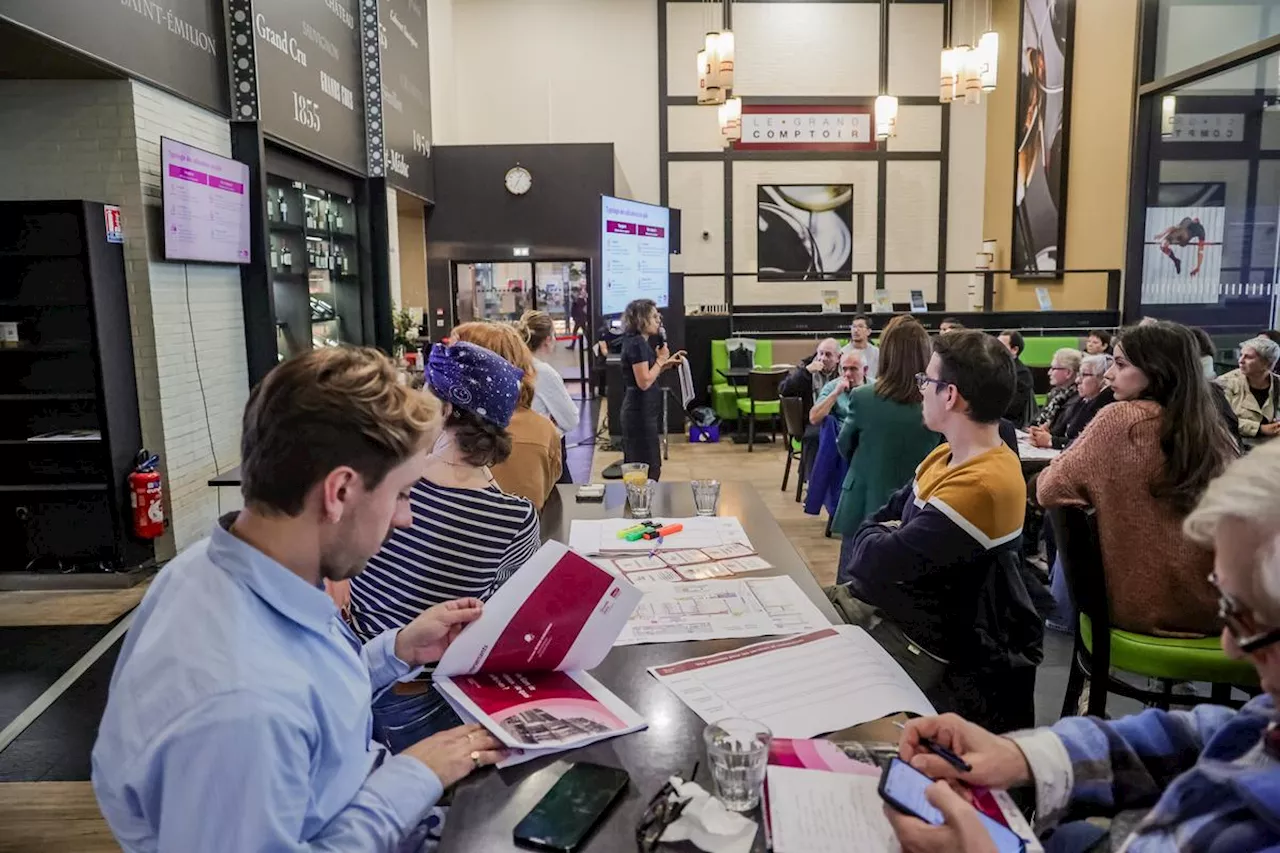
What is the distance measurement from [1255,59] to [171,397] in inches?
310

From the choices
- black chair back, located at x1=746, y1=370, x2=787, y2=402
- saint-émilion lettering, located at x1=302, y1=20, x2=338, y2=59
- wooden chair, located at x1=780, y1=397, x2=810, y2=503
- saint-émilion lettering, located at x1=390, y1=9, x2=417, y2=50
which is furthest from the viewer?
saint-émilion lettering, located at x1=390, y1=9, x2=417, y2=50

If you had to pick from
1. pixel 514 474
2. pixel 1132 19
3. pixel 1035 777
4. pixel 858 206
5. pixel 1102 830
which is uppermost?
pixel 1132 19

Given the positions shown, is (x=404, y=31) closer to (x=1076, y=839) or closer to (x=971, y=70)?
(x=971, y=70)

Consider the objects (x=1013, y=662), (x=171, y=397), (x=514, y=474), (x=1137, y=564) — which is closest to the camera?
(x=1013, y=662)

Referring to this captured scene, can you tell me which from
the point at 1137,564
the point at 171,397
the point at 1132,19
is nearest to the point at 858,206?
the point at 1132,19

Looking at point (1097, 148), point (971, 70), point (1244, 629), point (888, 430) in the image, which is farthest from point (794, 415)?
point (1097, 148)

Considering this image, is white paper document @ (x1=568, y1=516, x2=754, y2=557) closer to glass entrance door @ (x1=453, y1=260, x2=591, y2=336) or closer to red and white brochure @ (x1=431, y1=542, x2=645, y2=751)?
red and white brochure @ (x1=431, y1=542, x2=645, y2=751)

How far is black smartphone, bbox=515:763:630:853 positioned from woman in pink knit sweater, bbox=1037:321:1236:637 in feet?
5.82

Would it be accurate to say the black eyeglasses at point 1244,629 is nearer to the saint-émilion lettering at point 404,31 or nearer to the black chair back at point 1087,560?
the black chair back at point 1087,560

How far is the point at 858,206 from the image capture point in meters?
12.3

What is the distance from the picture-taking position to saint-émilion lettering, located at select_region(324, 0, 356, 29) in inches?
276

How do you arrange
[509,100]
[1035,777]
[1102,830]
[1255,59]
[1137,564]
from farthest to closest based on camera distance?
[509,100], [1255,59], [1137,564], [1102,830], [1035,777]

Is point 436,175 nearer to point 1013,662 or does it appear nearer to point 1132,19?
point 1132,19

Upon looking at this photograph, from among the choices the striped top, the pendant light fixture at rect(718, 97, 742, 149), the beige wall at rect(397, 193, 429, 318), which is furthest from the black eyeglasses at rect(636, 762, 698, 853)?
the beige wall at rect(397, 193, 429, 318)
